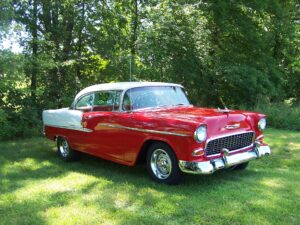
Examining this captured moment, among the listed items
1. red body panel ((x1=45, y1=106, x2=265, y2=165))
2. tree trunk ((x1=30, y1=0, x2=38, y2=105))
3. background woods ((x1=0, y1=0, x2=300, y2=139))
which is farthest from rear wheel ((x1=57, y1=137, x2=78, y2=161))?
tree trunk ((x1=30, y1=0, x2=38, y2=105))

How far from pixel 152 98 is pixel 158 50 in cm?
957

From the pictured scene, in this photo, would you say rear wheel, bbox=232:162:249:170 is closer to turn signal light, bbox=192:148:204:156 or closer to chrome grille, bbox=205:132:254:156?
chrome grille, bbox=205:132:254:156

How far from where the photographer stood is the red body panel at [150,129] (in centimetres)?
576

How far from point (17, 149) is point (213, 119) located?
5.91 metres

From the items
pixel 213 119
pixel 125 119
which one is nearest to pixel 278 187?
pixel 213 119

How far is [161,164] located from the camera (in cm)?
626

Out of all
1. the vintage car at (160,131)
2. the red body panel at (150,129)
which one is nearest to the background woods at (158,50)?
the vintage car at (160,131)

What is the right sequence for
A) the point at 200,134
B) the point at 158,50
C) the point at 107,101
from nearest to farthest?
the point at 200,134, the point at 107,101, the point at 158,50

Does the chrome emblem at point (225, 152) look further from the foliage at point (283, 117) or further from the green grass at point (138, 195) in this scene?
the foliage at point (283, 117)

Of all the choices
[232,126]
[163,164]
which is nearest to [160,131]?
[163,164]

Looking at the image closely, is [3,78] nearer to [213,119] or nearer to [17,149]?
[17,149]

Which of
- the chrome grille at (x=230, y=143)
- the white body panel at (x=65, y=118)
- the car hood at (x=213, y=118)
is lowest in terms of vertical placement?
the chrome grille at (x=230, y=143)

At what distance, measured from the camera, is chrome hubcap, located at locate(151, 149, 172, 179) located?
6145 mm

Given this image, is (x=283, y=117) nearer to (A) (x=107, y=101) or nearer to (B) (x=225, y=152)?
(A) (x=107, y=101)
